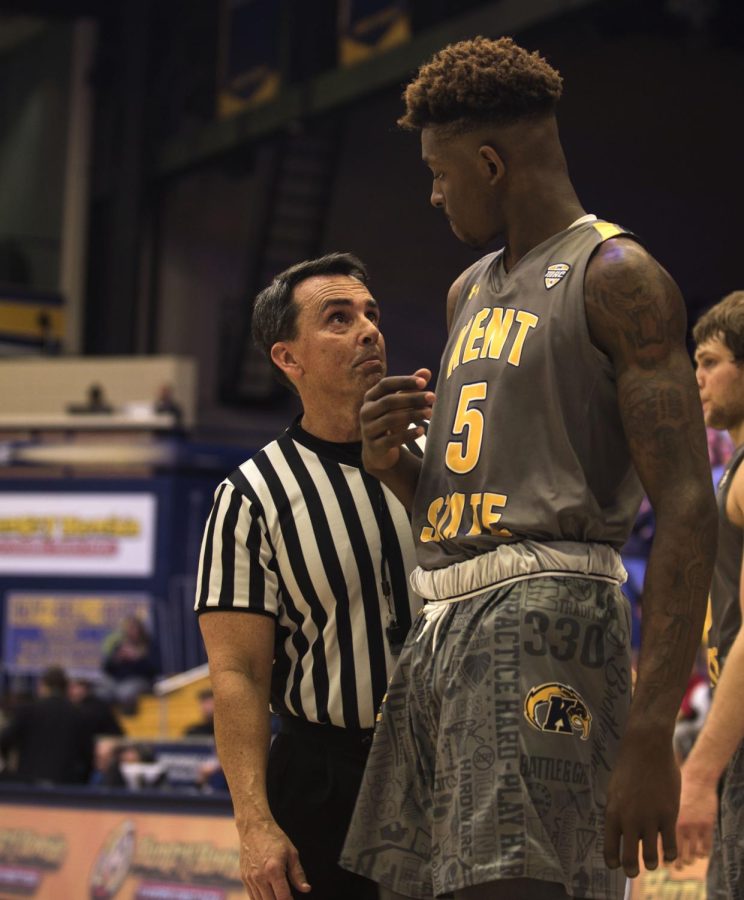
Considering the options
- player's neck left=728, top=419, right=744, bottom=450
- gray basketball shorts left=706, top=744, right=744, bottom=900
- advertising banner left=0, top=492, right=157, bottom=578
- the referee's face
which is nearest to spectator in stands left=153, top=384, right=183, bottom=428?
advertising banner left=0, top=492, right=157, bottom=578

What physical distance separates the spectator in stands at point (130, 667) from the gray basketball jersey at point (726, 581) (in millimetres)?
12478

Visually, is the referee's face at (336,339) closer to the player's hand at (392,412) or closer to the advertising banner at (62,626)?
the player's hand at (392,412)

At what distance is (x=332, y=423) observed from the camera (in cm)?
312

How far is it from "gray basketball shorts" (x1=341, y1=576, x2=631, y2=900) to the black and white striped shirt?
665 millimetres

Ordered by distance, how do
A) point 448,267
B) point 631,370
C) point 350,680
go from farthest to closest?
1. point 448,267
2. point 350,680
3. point 631,370

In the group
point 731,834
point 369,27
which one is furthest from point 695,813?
point 369,27

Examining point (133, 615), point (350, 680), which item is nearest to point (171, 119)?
point (133, 615)

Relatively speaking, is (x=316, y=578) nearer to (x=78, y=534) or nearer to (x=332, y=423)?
(x=332, y=423)

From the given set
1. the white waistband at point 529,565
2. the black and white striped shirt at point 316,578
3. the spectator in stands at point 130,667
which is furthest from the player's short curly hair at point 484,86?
the spectator in stands at point 130,667

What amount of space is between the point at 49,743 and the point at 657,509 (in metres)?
9.40

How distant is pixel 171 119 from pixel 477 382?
20.9 metres

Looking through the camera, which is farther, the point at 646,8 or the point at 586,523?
the point at 646,8

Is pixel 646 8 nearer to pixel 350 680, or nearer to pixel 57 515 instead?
pixel 57 515

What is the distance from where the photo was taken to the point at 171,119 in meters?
22.4
